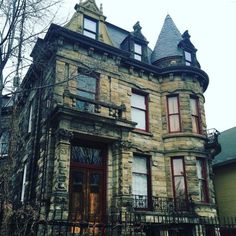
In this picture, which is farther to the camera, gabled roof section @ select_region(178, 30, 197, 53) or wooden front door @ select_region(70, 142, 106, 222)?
gabled roof section @ select_region(178, 30, 197, 53)

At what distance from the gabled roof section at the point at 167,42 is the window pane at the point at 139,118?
393 cm

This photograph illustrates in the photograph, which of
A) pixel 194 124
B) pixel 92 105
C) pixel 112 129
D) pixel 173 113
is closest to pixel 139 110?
pixel 173 113

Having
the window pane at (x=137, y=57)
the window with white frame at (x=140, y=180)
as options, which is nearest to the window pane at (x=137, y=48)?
the window pane at (x=137, y=57)

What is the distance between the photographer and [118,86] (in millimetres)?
15906

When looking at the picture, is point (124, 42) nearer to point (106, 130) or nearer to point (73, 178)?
point (106, 130)

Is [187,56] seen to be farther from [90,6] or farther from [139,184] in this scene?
[139,184]

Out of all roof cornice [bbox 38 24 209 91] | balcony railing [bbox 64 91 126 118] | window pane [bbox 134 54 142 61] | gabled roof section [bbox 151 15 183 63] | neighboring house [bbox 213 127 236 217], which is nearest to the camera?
balcony railing [bbox 64 91 126 118]

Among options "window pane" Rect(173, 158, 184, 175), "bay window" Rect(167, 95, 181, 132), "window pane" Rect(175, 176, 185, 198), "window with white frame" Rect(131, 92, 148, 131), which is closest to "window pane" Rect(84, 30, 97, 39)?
"window with white frame" Rect(131, 92, 148, 131)

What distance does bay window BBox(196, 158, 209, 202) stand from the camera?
16.0 m

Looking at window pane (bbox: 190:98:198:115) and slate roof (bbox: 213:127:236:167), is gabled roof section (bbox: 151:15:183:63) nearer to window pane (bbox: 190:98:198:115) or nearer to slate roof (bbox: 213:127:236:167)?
window pane (bbox: 190:98:198:115)

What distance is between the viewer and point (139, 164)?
15.4 metres

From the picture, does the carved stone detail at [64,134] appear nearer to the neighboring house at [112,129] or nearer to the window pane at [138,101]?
the neighboring house at [112,129]

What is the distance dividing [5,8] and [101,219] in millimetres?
8732

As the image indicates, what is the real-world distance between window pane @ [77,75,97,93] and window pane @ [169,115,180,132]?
485cm
